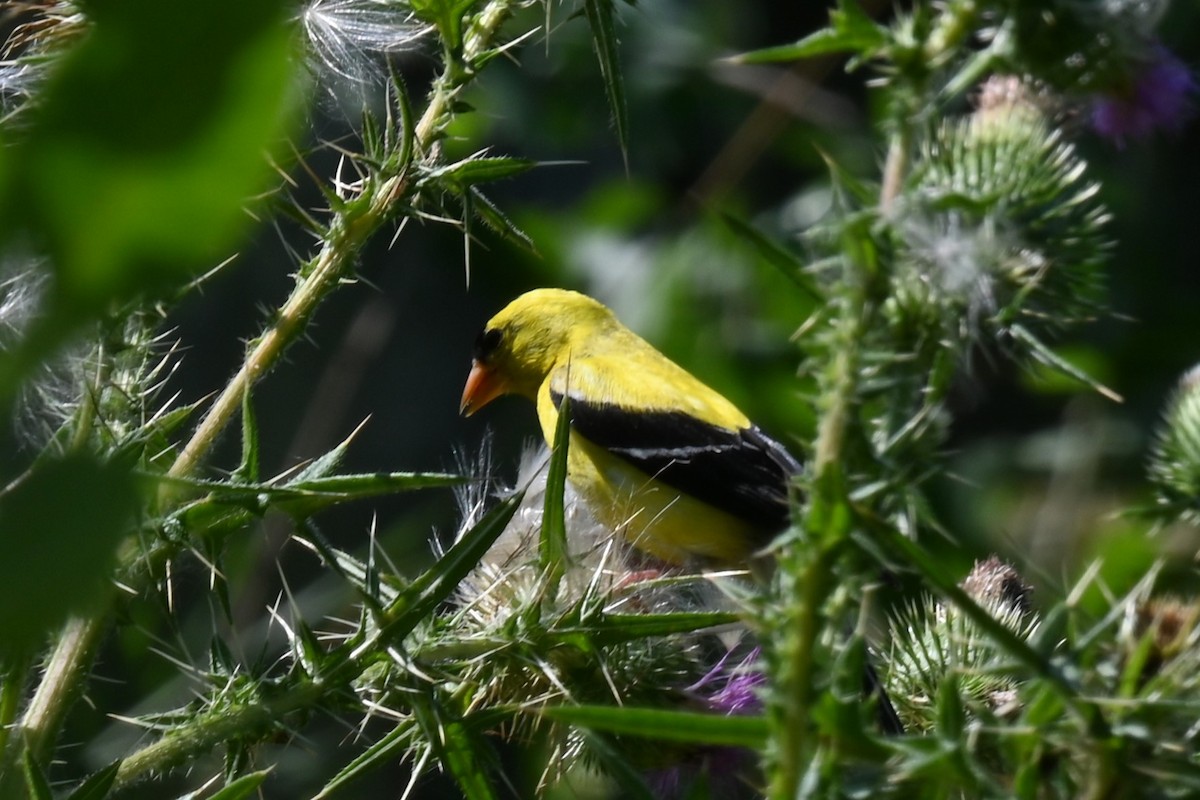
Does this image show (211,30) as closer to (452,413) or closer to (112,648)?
(112,648)

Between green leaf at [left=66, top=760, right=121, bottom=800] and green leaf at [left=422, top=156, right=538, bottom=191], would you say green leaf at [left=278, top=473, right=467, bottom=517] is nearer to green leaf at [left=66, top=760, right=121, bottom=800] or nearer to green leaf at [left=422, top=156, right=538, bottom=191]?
green leaf at [left=66, top=760, right=121, bottom=800]

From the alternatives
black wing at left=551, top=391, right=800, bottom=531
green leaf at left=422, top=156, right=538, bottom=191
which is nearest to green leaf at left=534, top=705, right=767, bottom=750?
green leaf at left=422, top=156, right=538, bottom=191

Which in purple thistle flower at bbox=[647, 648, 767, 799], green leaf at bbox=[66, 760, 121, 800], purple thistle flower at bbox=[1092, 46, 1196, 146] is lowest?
purple thistle flower at bbox=[647, 648, 767, 799]

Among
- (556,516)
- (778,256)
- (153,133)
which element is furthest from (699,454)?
(153,133)

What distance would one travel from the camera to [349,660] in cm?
107

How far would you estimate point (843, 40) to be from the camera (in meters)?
0.76

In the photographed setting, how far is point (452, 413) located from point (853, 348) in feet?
13.7

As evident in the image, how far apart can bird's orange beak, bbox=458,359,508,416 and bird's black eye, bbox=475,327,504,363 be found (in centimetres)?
2

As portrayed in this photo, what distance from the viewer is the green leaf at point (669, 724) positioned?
26.0 inches

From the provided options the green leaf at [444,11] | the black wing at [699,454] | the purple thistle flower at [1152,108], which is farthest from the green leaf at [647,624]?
the black wing at [699,454]

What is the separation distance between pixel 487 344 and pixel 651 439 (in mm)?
568

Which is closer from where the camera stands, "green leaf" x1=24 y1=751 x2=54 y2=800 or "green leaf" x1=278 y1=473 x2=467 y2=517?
"green leaf" x1=24 y1=751 x2=54 y2=800

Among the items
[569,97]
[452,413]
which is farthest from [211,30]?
[452,413]

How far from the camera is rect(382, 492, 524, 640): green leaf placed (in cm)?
106
